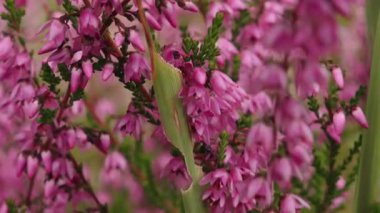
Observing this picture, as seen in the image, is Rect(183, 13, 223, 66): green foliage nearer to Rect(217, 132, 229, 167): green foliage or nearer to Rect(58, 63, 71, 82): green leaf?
Rect(217, 132, 229, 167): green foliage

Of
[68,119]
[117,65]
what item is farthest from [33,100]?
[117,65]


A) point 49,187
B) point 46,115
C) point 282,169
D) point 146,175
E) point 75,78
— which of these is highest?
point 282,169

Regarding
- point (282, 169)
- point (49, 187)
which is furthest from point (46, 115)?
point (282, 169)

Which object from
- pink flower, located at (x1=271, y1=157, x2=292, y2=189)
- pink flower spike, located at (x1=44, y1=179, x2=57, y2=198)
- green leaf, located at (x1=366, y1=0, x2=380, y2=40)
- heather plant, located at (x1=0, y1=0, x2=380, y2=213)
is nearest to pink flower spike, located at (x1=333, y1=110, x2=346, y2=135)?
heather plant, located at (x1=0, y1=0, x2=380, y2=213)

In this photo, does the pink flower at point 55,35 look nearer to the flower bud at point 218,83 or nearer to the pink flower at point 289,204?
the flower bud at point 218,83

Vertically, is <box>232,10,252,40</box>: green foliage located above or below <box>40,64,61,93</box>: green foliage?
below

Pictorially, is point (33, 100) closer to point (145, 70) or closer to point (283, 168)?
point (145, 70)

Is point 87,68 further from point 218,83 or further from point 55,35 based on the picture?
point 218,83
